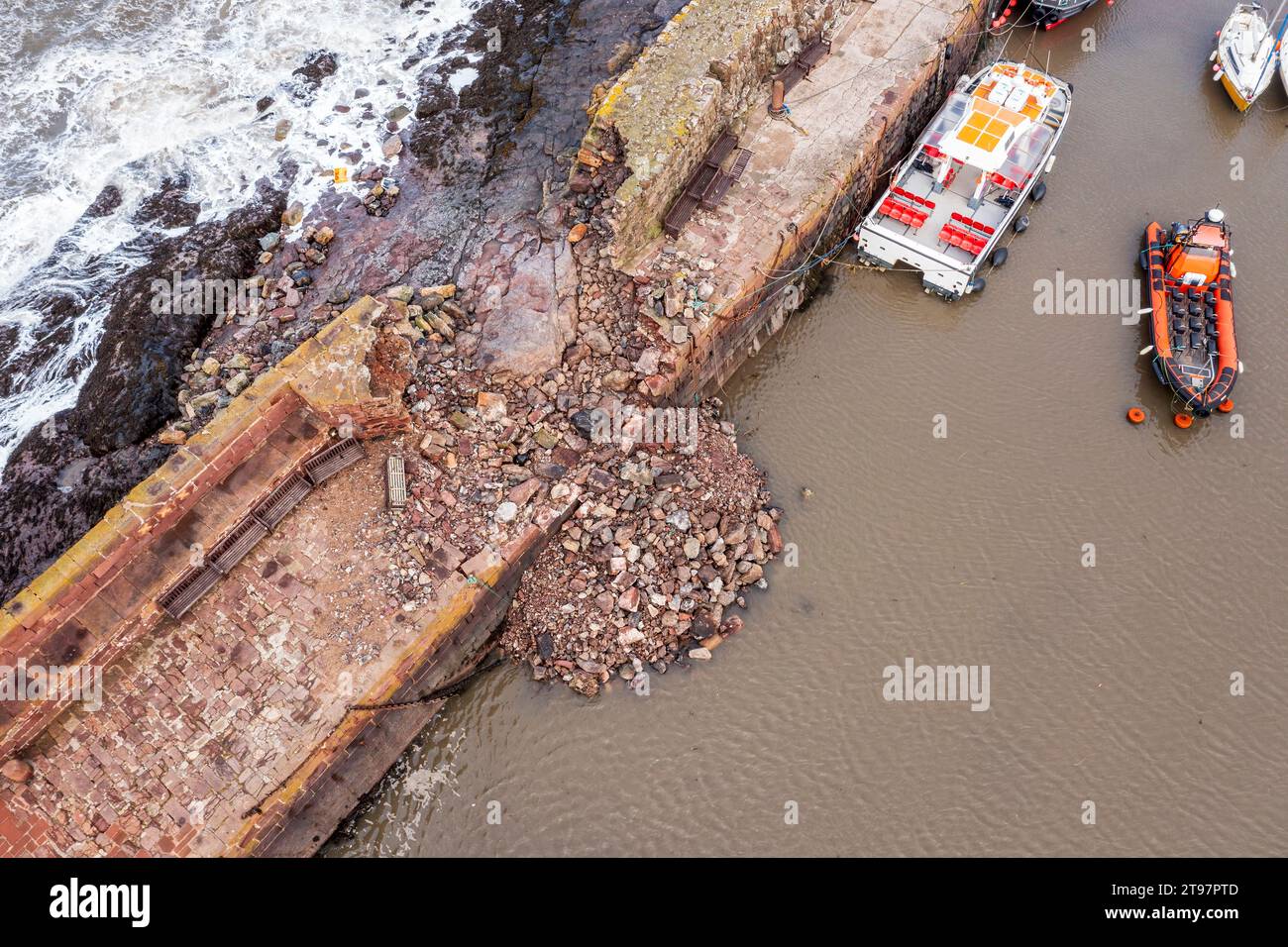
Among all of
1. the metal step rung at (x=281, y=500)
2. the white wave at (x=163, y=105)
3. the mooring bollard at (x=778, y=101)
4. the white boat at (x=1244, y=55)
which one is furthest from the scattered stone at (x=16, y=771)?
the white boat at (x=1244, y=55)

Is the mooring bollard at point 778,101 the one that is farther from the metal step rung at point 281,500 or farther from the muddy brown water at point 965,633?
the metal step rung at point 281,500

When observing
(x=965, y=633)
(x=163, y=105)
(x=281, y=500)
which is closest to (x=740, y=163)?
(x=965, y=633)

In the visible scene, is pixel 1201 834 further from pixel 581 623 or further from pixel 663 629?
pixel 581 623

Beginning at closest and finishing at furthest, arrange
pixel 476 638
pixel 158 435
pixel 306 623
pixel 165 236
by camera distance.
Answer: pixel 306 623, pixel 476 638, pixel 158 435, pixel 165 236

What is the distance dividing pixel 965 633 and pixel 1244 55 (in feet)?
48.3

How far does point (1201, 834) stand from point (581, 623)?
9.15m

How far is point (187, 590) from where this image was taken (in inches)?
428

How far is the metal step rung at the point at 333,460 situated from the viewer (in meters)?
11.6

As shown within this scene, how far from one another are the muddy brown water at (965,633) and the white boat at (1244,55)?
3.41m

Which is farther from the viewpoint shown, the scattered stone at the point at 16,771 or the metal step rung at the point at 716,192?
the metal step rung at the point at 716,192

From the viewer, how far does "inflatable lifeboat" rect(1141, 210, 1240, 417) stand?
13.8 m

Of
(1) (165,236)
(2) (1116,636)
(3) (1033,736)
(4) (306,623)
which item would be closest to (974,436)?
(2) (1116,636)

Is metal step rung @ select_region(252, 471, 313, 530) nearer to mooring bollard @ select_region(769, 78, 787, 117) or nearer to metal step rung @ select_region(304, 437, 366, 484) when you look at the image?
metal step rung @ select_region(304, 437, 366, 484)

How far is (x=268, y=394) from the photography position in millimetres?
11133
